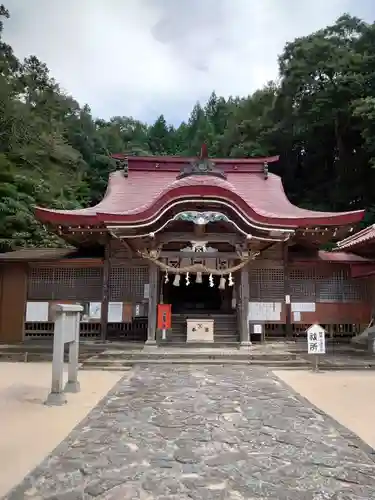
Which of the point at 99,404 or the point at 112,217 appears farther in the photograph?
the point at 112,217

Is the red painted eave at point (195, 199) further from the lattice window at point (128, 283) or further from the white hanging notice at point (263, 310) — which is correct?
the white hanging notice at point (263, 310)

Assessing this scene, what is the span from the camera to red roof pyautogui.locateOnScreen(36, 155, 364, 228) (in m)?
10.8

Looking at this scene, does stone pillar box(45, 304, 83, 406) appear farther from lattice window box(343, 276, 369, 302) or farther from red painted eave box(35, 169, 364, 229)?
lattice window box(343, 276, 369, 302)

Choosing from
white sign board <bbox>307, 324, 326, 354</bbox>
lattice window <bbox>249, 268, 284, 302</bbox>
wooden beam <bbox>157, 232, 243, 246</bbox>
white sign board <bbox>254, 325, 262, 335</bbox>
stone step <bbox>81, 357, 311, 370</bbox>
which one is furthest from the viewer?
lattice window <bbox>249, 268, 284, 302</bbox>

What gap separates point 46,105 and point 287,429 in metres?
33.3

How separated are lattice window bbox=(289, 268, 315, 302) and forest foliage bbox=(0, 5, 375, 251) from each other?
10.7m

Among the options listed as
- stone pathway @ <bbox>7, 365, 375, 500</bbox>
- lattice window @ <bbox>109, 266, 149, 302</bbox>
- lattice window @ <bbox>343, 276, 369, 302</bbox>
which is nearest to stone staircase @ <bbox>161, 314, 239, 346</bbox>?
lattice window @ <bbox>109, 266, 149, 302</bbox>

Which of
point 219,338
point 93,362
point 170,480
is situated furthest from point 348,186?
point 170,480

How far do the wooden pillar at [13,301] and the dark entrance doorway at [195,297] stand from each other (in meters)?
5.49

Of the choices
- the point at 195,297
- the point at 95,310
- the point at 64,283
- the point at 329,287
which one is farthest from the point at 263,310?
the point at 64,283

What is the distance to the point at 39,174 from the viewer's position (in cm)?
2428

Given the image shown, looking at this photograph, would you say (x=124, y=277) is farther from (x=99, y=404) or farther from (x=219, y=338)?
(x=99, y=404)

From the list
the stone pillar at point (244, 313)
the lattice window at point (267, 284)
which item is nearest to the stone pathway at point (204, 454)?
the stone pillar at point (244, 313)

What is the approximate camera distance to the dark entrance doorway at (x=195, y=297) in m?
16.9
